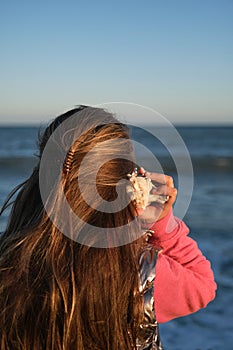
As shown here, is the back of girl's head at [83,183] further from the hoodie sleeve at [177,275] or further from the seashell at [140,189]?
the hoodie sleeve at [177,275]

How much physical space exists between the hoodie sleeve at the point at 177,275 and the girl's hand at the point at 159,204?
0.04 meters

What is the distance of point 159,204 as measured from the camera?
156cm

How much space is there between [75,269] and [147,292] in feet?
0.72

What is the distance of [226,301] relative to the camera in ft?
14.6

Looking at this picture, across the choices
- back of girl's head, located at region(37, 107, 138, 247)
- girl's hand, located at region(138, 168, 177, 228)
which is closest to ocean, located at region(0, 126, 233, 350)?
girl's hand, located at region(138, 168, 177, 228)

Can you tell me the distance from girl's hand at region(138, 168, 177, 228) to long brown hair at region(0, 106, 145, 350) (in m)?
0.07

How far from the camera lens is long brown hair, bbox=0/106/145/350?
145 cm

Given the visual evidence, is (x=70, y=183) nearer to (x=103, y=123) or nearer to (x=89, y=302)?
(x=103, y=123)

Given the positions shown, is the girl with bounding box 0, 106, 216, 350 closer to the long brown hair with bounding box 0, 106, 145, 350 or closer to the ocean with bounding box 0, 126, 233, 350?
the long brown hair with bounding box 0, 106, 145, 350

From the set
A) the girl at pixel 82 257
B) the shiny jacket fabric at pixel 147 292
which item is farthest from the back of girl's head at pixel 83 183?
the shiny jacket fabric at pixel 147 292

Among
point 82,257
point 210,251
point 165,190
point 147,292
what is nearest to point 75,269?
point 82,257

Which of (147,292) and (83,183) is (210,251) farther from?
(83,183)

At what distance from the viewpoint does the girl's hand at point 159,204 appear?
1.53m

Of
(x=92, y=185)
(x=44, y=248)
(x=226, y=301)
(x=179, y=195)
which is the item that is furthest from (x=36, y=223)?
(x=226, y=301)
